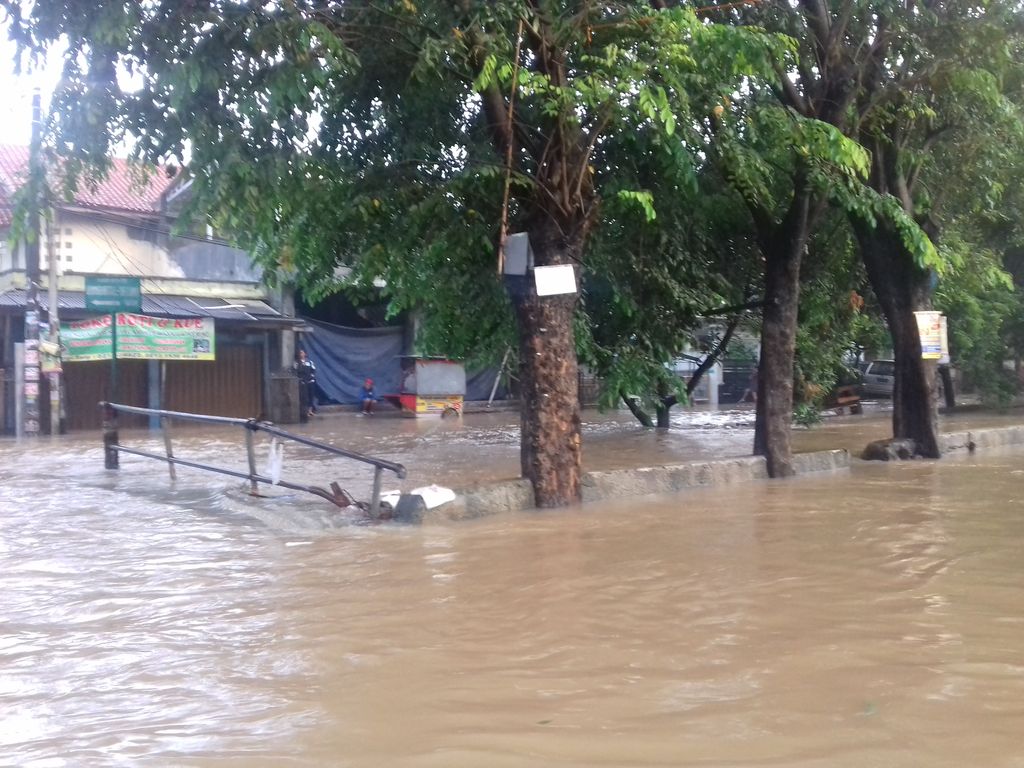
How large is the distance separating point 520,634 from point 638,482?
15.8ft

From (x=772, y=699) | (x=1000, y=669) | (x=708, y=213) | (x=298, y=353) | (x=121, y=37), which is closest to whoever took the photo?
(x=772, y=699)

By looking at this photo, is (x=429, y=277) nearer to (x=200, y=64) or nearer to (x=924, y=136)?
(x=200, y=64)

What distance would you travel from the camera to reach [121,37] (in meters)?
7.91

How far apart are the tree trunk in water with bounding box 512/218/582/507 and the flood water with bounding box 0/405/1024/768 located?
0.35 metres

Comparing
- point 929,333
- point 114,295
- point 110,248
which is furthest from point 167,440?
point 110,248

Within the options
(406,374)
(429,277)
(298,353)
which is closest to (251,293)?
(298,353)

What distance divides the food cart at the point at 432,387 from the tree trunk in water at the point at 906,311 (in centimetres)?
1247

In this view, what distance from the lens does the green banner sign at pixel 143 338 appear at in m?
19.3

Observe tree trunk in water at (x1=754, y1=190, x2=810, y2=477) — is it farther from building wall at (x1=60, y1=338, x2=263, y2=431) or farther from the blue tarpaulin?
the blue tarpaulin

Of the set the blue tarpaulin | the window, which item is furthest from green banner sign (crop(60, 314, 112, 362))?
the blue tarpaulin

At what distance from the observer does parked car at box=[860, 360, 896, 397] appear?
29.5m

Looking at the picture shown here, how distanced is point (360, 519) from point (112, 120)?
3959 mm

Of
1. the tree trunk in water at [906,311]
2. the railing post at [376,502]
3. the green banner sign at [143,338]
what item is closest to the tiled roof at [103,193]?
the green banner sign at [143,338]

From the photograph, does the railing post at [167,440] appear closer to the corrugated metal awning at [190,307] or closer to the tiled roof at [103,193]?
the corrugated metal awning at [190,307]
